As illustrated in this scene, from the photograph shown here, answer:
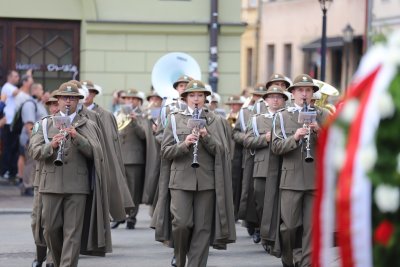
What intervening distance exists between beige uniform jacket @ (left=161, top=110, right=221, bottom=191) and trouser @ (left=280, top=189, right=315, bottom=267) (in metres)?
0.80

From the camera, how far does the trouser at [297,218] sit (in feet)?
38.8

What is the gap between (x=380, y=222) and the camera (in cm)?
412

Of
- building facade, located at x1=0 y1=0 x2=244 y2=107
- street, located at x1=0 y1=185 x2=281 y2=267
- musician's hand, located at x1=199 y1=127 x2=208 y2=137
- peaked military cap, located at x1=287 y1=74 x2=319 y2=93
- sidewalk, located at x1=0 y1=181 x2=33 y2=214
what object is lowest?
street, located at x1=0 y1=185 x2=281 y2=267

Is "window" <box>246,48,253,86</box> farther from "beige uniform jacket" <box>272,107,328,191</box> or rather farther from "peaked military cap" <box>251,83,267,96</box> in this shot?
"beige uniform jacket" <box>272,107,328,191</box>

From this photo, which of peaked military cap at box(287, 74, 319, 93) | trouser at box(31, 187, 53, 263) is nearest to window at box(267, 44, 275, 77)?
peaked military cap at box(287, 74, 319, 93)

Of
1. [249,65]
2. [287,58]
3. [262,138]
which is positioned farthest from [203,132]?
[249,65]

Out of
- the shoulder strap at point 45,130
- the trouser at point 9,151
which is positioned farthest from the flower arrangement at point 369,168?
the trouser at point 9,151

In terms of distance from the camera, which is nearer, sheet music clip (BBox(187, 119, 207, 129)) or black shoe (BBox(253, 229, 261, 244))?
sheet music clip (BBox(187, 119, 207, 129))

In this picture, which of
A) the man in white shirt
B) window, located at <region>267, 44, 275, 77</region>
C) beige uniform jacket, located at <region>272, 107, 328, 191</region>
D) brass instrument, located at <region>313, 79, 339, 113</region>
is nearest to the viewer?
beige uniform jacket, located at <region>272, 107, 328, 191</region>

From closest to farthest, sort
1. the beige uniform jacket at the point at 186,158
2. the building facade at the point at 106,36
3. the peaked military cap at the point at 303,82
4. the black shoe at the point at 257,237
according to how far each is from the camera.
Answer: the beige uniform jacket at the point at 186,158, the peaked military cap at the point at 303,82, the black shoe at the point at 257,237, the building facade at the point at 106,36

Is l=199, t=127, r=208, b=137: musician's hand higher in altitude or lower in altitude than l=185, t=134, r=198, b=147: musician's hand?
higher

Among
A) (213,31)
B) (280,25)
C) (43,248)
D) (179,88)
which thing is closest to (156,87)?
(179,88)

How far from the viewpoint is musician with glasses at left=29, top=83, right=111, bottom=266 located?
11008 mm

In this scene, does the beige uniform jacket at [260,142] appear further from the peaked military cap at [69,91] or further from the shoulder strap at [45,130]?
the shoulder strap at [45,130]
